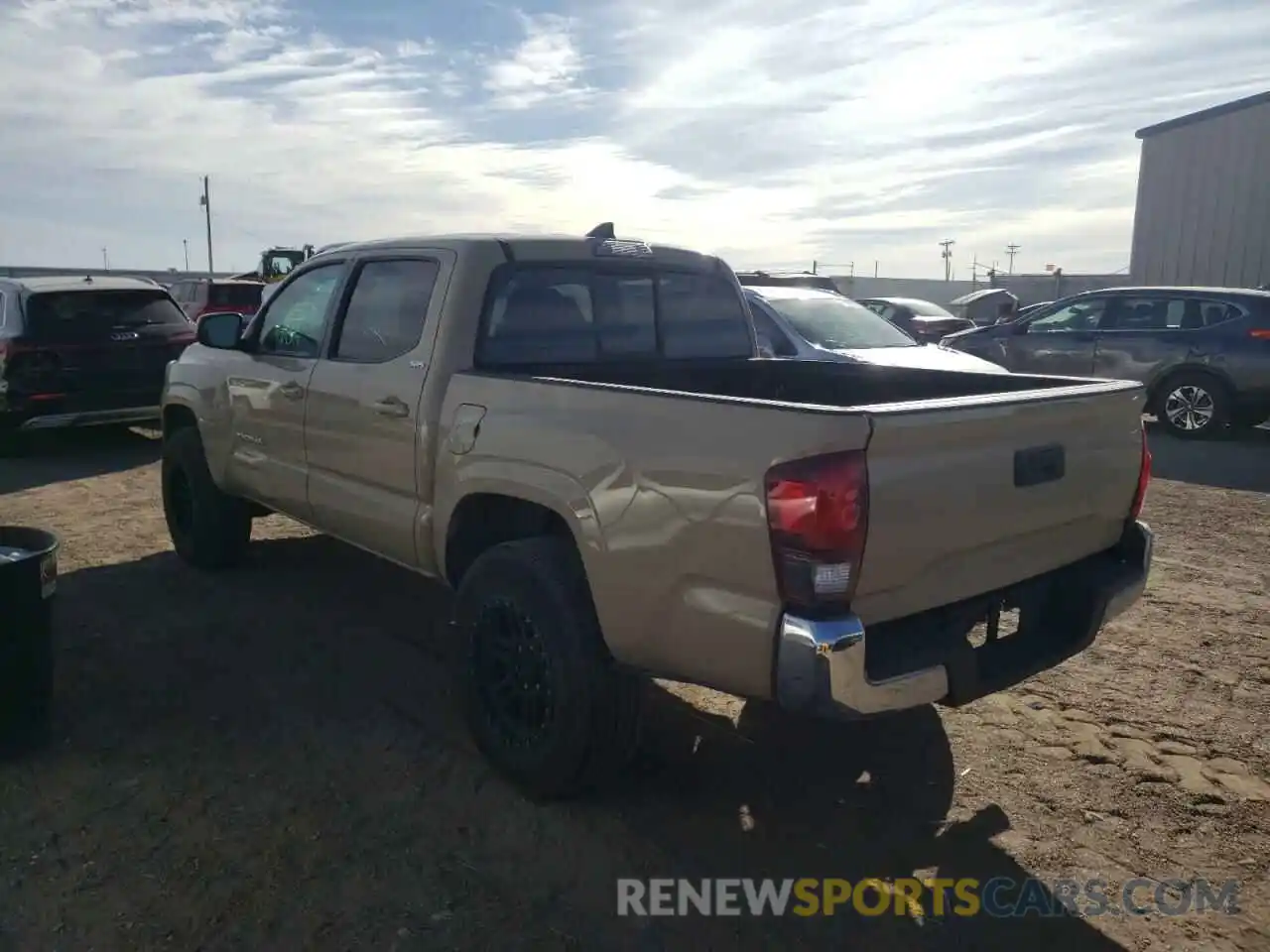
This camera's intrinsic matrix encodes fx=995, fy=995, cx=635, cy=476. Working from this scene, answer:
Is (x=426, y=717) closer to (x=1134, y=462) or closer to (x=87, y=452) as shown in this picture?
(x=1134, y=462)

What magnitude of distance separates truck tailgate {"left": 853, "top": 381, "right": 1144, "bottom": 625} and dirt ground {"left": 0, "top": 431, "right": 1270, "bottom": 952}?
0.87 m

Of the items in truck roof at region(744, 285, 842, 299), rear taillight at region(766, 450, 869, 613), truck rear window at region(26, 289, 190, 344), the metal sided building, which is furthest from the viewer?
the metal sided building

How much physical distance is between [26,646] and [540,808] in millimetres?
1946

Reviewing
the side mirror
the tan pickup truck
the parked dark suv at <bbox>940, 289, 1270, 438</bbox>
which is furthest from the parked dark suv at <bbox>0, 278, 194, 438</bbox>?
the parked dark suv at <bbox>940, 289, 1270, 438</bbox>

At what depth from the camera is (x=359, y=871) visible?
9.62 feet

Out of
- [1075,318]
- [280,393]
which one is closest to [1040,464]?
[280,393]

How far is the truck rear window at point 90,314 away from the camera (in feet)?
29.8

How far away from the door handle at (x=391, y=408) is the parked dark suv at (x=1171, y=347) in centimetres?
975

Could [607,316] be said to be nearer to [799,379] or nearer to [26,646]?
[799,379]

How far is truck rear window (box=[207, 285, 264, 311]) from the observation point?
614 inches

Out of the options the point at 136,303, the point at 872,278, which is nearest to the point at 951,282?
the point at 872,278

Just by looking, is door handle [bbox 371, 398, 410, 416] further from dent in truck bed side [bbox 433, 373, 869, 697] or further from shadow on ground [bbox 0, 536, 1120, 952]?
shadow on ground [bbox 0, 536, 1120, 952]

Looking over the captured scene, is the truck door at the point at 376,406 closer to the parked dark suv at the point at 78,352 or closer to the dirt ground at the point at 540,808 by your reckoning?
the dirt ground at the point at 540,808

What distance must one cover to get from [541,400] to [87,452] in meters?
8.72
